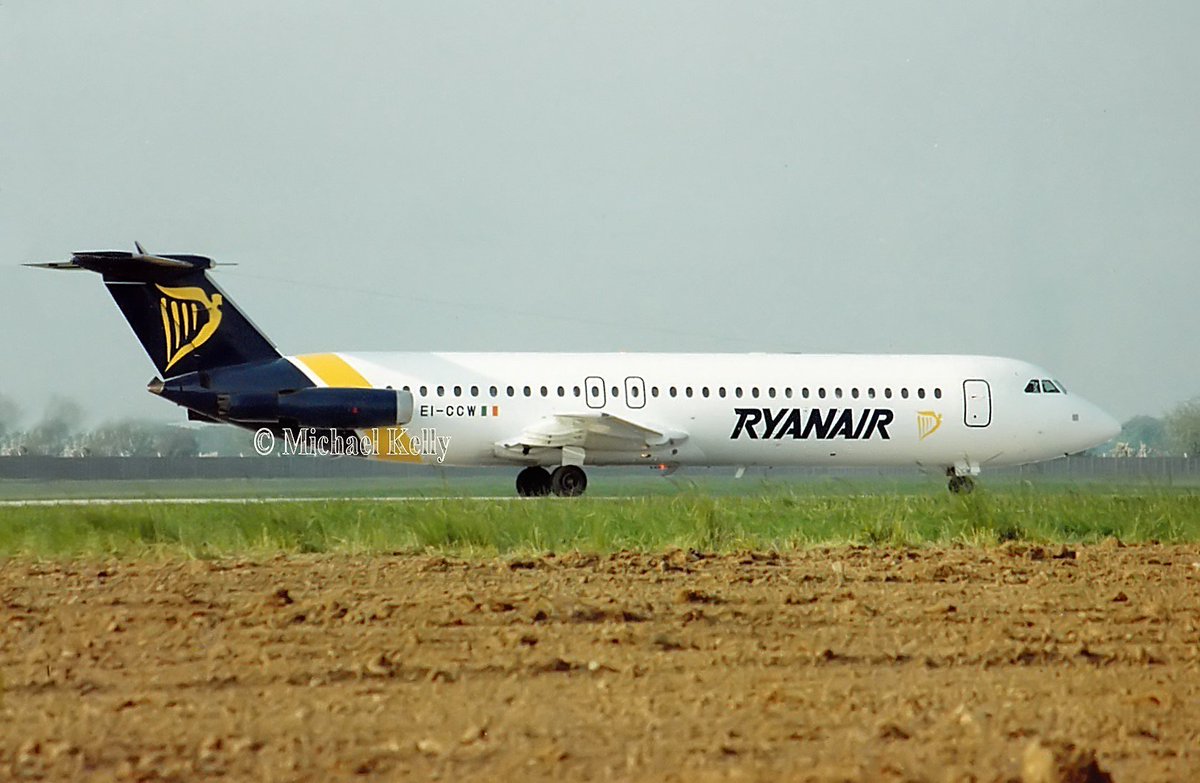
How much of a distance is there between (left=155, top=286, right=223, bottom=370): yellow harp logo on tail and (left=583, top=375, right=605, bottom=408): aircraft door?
614 centimetres

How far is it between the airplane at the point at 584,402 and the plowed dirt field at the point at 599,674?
44.7 feet

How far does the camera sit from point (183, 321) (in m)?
24.3

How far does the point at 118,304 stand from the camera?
2417 centimetres

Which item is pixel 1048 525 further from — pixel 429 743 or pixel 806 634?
pixel 429 743

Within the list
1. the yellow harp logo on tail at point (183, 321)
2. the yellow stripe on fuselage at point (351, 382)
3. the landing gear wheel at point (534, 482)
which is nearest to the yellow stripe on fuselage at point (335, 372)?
the yellow stripe on fuselage at point (351, 382)

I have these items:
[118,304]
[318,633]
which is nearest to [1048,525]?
[318,633]

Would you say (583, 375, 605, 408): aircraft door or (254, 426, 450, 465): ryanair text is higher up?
(583, 375, 605, 408): aircraft door

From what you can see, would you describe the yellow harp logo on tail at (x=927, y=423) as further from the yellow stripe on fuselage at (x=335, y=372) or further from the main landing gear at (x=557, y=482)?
the yellow stripe on fuselage at (x=335, y=372)

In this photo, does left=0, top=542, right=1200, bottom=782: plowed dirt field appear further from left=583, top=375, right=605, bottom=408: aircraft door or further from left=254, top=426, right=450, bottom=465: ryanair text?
left=583, top=375, right=605, bottom=408: aircraft door

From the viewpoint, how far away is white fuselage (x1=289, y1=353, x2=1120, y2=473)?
84.0 ft

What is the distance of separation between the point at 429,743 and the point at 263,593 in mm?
4578

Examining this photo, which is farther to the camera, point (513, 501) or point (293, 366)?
point (293, 366)

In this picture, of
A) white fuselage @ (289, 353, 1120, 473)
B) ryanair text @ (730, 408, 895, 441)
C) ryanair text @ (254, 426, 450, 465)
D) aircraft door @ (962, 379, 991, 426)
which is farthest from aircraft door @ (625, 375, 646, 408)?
aircraft door @ (962, 379, 991, 426)

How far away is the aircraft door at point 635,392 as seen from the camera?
1032 inches
